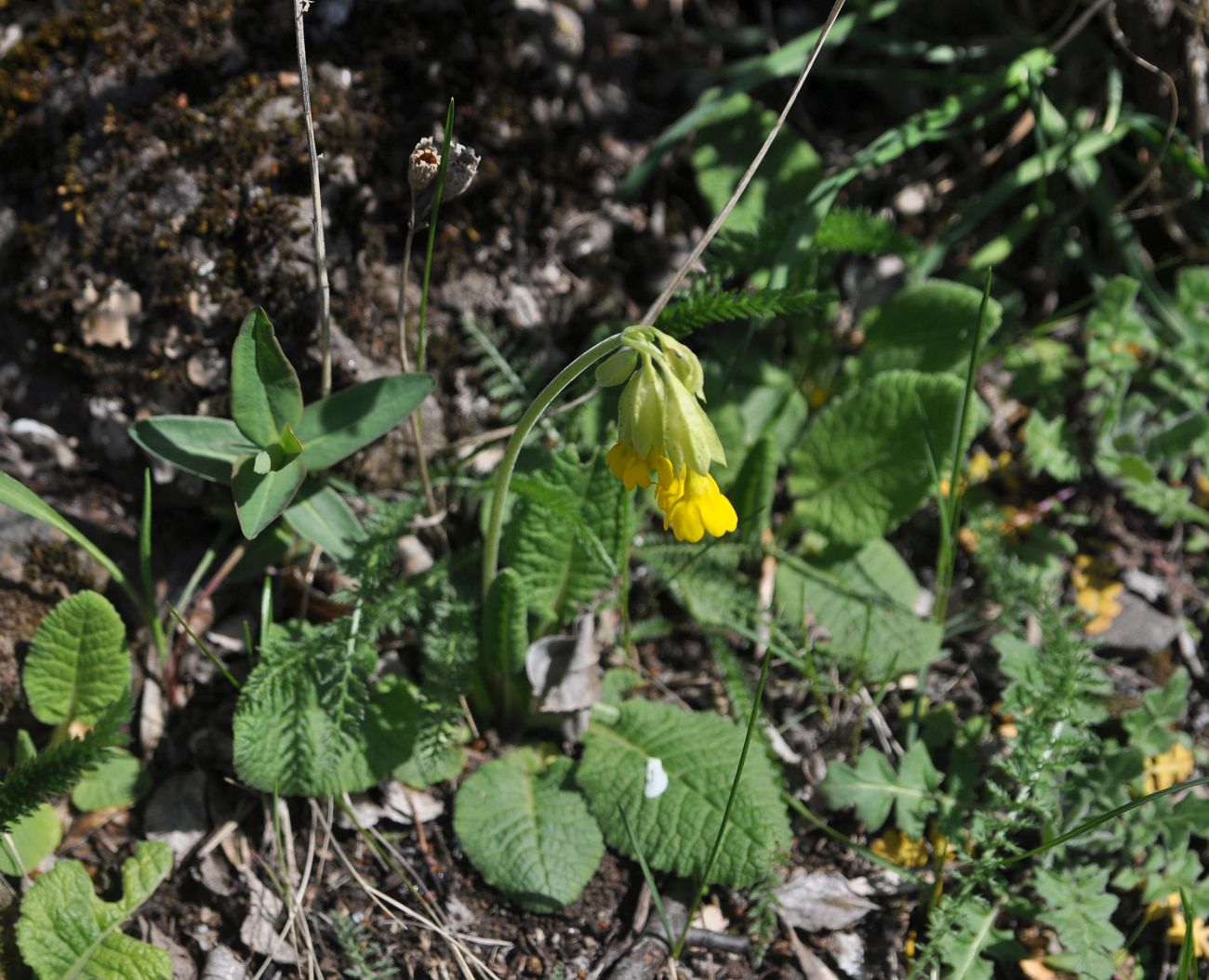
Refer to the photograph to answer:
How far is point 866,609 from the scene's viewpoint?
2.85m

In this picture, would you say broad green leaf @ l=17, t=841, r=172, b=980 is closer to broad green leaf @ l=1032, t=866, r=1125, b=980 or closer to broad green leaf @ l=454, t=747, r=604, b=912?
broad green leaf @ l=454, t=747, r=604, b=912

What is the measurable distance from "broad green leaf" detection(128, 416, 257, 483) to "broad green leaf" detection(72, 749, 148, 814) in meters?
0.69

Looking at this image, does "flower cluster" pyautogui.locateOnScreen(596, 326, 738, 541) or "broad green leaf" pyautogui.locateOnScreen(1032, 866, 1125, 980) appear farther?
"broad green leaf" pyautogui.locateOnScreen(1032, 866, 1125, 980)

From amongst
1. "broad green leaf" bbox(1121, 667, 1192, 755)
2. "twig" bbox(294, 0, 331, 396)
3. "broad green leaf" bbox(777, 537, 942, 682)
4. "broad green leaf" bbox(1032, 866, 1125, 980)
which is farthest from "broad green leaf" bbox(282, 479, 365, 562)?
"broad green leaf" bbox(1121, 667, 1192, 755)

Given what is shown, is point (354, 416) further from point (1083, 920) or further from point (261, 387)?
point (1083, 920)

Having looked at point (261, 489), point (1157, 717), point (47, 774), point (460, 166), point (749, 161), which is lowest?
Result: point (1157, 717)

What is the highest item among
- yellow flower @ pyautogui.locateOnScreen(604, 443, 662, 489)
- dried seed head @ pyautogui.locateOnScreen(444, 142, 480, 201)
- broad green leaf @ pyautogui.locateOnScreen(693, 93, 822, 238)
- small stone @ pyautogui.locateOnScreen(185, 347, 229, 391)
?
dried seed head @ pyautogui.locateOnScreen(444, 142, 480, 201)

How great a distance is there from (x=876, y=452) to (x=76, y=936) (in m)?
2.26

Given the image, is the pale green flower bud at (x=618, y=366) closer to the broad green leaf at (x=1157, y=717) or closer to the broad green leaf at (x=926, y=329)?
the broad green leaf at (x=926, y=329)

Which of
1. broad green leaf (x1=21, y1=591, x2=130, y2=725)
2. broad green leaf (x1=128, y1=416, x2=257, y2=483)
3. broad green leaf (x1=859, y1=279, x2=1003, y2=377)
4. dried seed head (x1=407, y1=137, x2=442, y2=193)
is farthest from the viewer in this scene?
broad green leaf (x1=859, y1=279, x2=1003, y2=377)

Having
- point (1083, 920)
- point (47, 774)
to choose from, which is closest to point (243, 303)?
point (47, 774)

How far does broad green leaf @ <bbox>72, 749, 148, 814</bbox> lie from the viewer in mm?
2371

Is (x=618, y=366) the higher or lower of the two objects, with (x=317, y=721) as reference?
higher

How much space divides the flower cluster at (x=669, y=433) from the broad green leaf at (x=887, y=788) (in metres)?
0.95
